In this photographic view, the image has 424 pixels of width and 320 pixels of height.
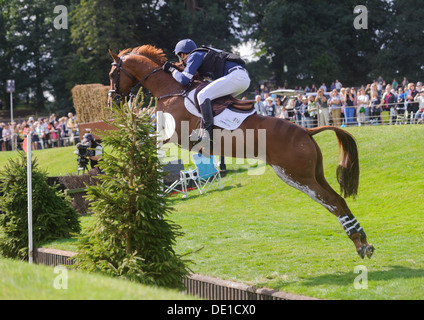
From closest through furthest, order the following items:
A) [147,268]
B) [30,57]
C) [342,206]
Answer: [147,268], [342,206], [30,57]

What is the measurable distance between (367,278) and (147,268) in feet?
8.00

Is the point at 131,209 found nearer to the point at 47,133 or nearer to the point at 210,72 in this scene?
the point at 210,72

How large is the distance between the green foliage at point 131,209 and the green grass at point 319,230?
3.46 ft

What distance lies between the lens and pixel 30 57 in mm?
45781

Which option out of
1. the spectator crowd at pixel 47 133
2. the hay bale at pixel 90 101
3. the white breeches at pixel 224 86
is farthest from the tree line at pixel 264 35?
the white breeches at pixel 224 86

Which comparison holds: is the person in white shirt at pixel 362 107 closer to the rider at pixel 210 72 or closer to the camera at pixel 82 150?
the camera at pixel 82 150

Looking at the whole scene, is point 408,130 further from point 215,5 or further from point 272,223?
point 215,5

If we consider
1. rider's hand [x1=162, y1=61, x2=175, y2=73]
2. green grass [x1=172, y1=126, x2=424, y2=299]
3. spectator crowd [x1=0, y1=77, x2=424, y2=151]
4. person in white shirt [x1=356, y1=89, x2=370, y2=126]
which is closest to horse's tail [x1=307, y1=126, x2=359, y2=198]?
green grass [x1=172, y1=126, x2=424, y2=299]

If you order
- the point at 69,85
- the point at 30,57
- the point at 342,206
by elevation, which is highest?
the point at 30,57

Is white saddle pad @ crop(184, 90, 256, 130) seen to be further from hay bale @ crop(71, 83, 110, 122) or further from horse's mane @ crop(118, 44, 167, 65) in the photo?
hay bale @ crop(71, 83, 110, 122)

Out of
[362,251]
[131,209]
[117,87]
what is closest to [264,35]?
[117,87]

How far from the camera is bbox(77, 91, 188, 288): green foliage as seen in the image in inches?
234

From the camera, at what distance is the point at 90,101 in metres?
29.6
